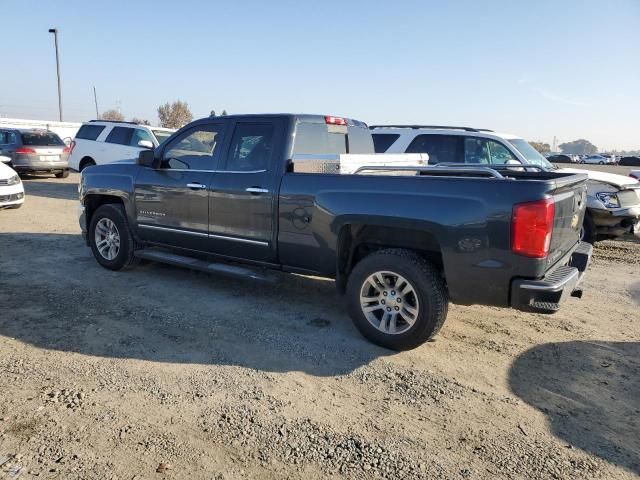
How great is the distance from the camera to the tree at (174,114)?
237ft

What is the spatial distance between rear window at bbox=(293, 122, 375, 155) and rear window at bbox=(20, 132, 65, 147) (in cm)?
1383

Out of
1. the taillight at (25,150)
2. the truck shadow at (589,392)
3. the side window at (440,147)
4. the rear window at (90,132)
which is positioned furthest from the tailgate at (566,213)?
the taillight at (25,150)

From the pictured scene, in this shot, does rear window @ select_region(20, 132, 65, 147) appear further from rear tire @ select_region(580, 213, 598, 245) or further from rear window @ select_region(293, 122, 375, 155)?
rear tire @ select_region(580, 213, 598, 245)

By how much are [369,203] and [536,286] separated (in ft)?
4.68

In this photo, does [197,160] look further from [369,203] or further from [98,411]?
[98,411]

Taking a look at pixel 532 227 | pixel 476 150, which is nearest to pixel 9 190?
pixel 476 150

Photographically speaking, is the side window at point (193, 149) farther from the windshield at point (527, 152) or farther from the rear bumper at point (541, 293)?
the windshield at point (527, 152)

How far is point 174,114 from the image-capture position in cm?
7338

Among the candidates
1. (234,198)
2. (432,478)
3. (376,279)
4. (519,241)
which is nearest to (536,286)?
(519,241)

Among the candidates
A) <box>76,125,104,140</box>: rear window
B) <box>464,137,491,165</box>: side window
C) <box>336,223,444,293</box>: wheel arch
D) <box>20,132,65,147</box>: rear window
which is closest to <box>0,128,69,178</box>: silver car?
<box>20,132,65,147</box>: rear window

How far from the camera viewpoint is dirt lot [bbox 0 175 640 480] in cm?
279

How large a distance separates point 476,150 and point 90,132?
440 inches

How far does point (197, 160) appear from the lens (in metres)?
5.58

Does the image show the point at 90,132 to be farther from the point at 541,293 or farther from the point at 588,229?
the point at 541,293
